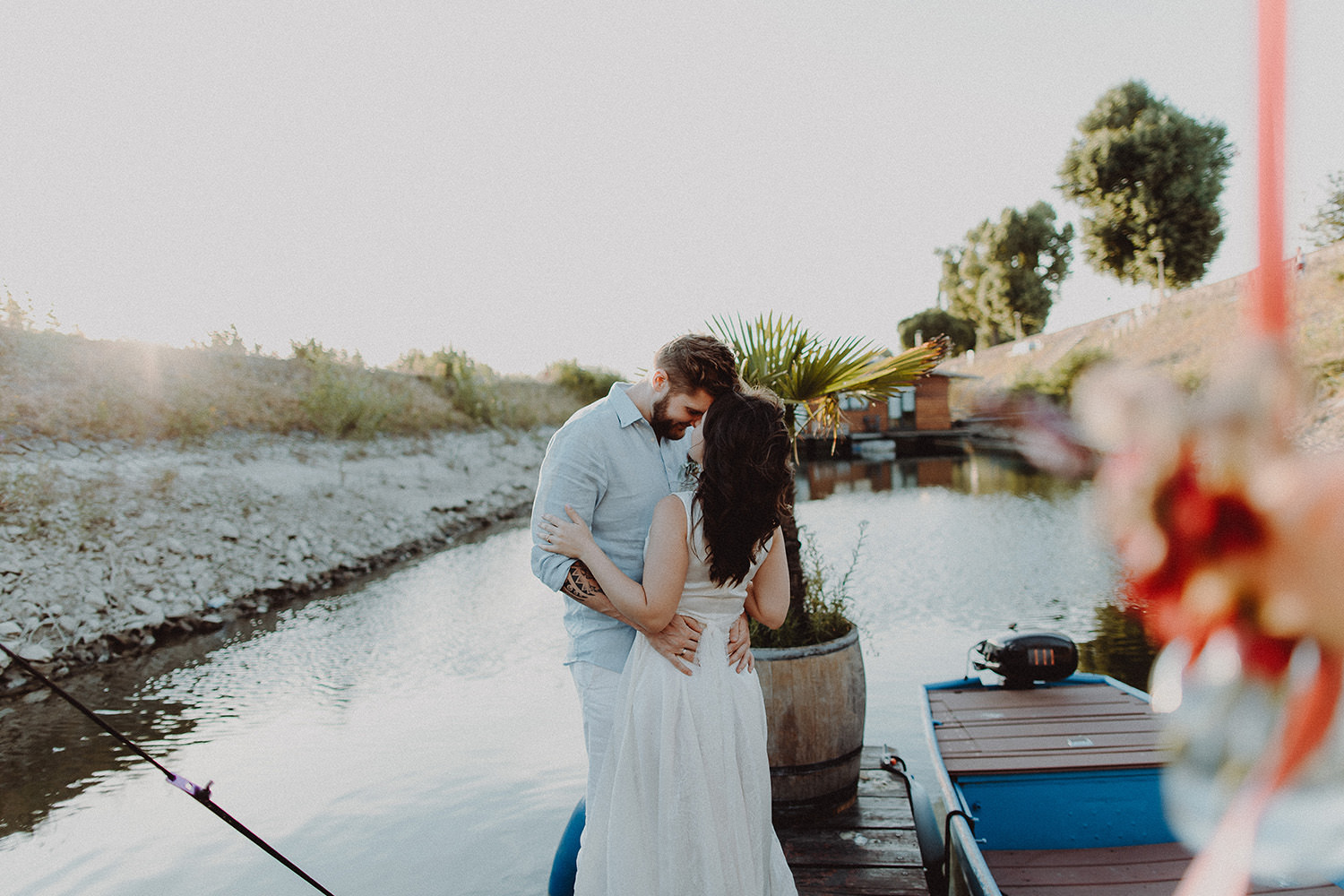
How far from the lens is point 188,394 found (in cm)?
1527

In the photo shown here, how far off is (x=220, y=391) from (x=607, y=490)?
17111 millimetres

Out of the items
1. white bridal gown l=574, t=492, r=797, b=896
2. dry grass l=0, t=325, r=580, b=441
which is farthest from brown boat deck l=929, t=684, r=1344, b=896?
dry grass l=0, t=325, r=580, b=441

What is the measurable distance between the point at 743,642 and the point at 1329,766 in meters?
2.32

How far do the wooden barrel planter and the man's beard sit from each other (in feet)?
4.85

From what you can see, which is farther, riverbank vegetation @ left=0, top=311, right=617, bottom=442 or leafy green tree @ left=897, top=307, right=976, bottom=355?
leafy green tree @ left=897, top=307, right=976, bottom=355

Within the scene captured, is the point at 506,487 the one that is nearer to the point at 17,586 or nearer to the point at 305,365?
the point at 305,365

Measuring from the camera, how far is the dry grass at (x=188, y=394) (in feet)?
40.9

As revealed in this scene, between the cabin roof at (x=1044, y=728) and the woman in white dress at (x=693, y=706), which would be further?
the cabin roof at (x=1044, y=728)

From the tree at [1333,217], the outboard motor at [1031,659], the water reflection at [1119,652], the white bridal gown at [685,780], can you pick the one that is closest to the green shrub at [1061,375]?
the tree at [1333,217]

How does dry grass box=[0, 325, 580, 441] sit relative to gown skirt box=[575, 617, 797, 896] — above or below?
above

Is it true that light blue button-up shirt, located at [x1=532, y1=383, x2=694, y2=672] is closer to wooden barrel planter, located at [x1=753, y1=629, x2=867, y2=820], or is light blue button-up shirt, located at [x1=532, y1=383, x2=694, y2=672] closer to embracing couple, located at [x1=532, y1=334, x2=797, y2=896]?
embracing couple, located at [x1=532, y1=334, x2=797, y2=896]

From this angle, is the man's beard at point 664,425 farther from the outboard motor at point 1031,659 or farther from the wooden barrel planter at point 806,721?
the outboard motor at point 1031,659

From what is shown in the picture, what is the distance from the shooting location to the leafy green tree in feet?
181

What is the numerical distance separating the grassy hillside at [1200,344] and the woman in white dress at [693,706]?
1.53m
